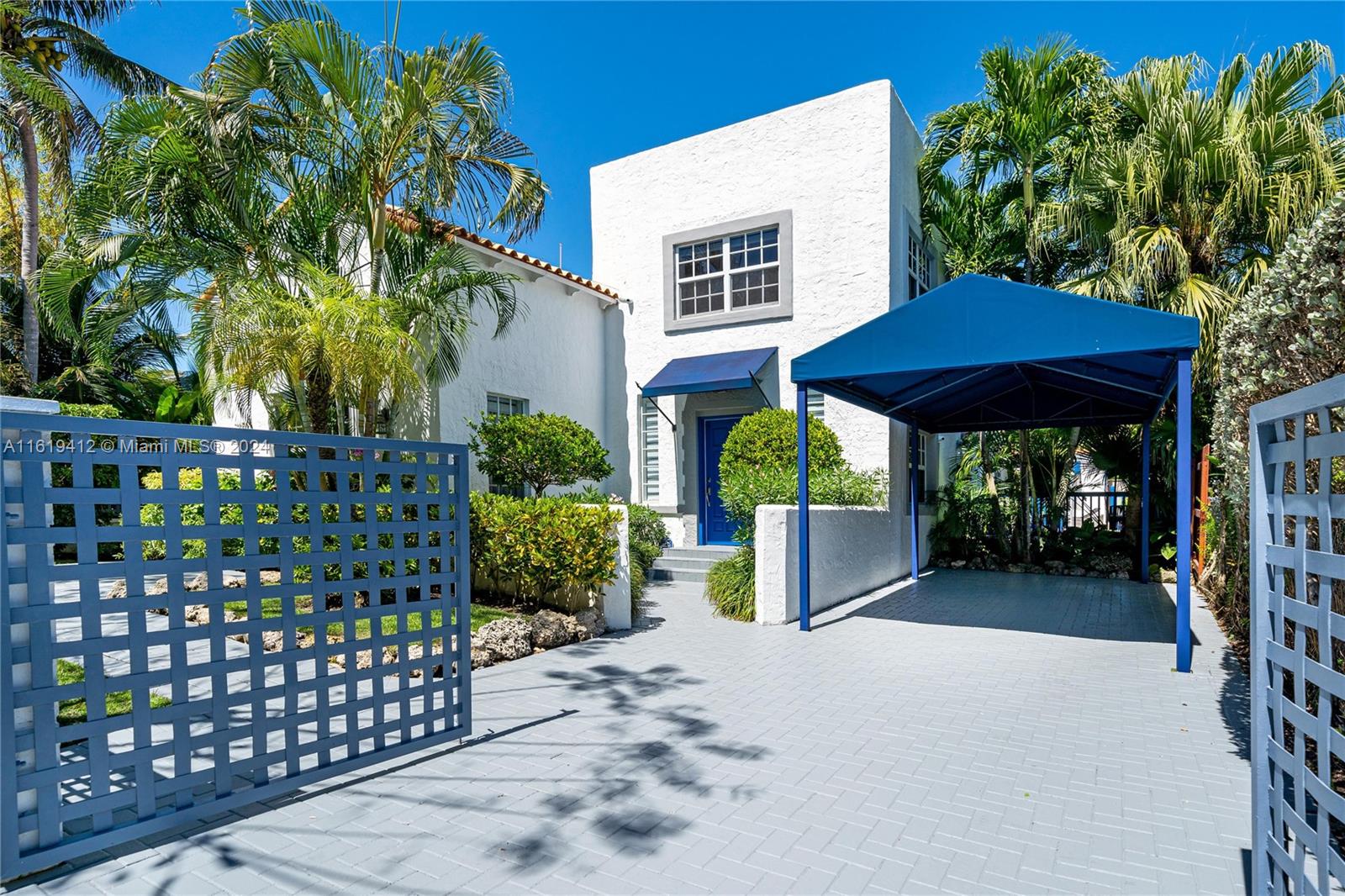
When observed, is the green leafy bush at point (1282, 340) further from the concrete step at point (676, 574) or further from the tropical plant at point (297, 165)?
the tropical plant at point (297, 165)

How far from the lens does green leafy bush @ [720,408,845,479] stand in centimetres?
1129

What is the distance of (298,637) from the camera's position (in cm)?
744

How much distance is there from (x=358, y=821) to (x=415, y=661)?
1082mm

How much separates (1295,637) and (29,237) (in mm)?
20806

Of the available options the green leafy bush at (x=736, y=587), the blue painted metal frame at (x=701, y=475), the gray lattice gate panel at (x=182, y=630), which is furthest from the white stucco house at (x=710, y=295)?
the gray lattice gate panel at (x=182, y=630)

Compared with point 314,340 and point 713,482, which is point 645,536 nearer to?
point 713,482

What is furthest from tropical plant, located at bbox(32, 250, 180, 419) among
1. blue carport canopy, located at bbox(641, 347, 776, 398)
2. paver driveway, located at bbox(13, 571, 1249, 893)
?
paver driveway, located at bbox(13, 571, 1249, 893)

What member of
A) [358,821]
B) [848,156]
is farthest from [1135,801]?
[848,156]

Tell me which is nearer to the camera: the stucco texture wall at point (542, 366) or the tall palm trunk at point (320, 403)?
the tall palm trunk at point (320, 403)

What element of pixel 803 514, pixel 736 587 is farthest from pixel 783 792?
pixel 736 587

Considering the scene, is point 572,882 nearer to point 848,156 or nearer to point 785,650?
point 785,650

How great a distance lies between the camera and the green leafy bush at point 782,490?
1003cm

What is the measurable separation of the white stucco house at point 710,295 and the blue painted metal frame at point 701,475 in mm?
24

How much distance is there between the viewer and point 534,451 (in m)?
10.4
